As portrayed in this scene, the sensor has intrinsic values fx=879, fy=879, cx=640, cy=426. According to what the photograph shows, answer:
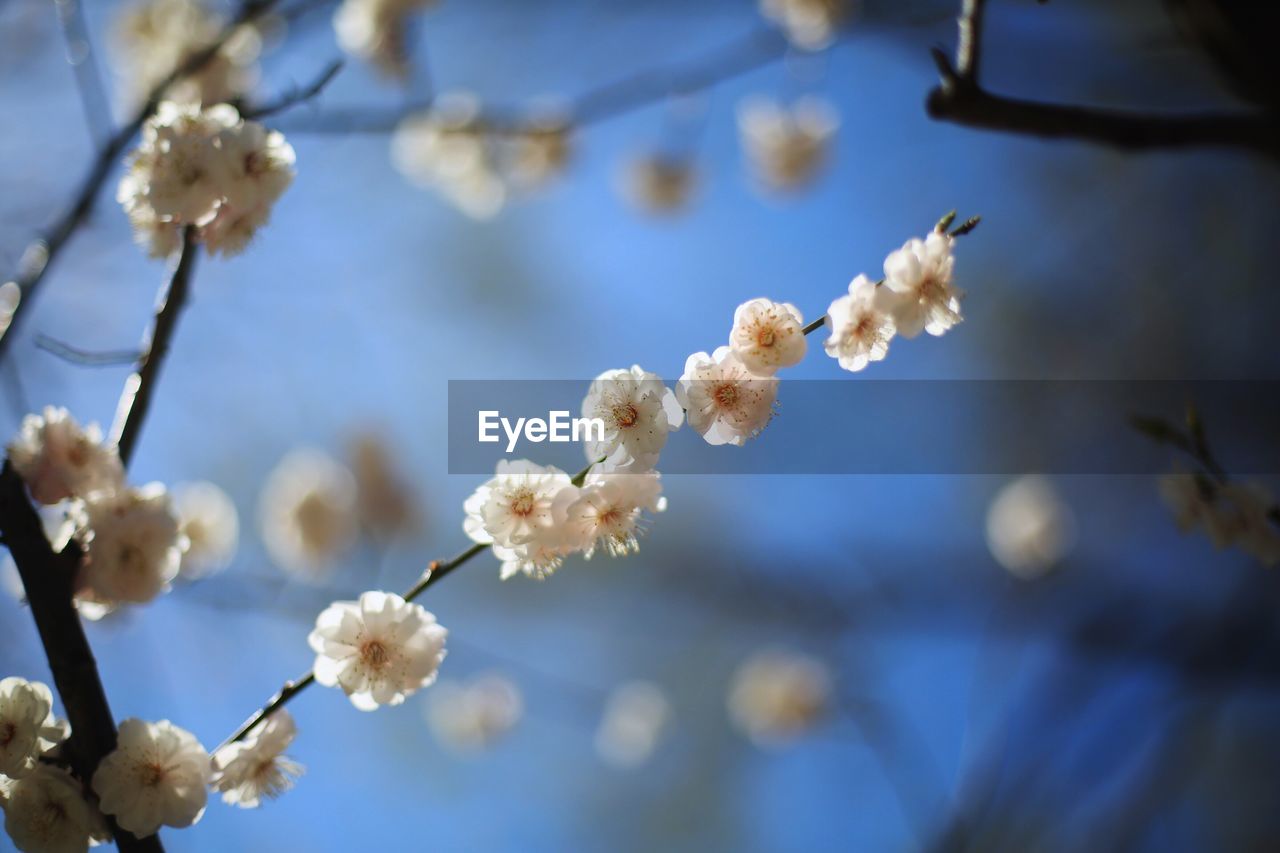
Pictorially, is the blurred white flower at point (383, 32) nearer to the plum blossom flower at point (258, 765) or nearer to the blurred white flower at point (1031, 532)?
the plum blossom flower at point (258, 765)

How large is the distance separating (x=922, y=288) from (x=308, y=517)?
2.06m

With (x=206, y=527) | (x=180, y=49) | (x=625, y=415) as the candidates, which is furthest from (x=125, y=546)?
(x=180, y=49)

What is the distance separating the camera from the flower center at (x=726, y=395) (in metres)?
0.81

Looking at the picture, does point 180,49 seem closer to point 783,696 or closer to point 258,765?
point 258,765

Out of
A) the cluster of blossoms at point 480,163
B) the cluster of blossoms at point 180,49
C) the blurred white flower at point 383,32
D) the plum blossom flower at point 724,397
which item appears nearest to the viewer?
the plum blossom flower at point 724,397

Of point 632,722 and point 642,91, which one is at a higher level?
point 642,91

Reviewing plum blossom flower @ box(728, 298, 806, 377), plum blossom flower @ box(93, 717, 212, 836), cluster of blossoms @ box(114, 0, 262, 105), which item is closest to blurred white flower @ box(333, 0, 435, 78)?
cluster of blossoms @ box(114, 0, 262, 105)

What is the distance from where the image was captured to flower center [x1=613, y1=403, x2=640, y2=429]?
78cm

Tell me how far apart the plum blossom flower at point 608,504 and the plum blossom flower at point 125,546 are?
1.32ft

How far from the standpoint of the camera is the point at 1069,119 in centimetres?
106

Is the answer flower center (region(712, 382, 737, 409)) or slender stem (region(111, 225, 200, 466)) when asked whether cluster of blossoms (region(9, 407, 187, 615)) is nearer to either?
slender stem (region(111, 225, 200, 466))

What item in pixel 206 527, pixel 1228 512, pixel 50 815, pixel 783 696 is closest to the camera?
pixel 50 815

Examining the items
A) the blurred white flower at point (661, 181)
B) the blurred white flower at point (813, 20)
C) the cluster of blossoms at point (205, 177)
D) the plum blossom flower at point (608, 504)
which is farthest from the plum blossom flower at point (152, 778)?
the blurred white flower at point (661, 181)

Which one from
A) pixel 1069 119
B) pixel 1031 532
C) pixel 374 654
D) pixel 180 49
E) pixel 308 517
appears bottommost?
pixel 1031 532
